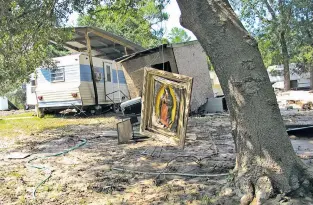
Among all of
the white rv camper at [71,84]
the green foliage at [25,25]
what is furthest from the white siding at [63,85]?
the green foliage at [25,25]

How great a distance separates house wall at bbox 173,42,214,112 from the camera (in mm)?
12680

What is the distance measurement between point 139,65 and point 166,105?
8165mm

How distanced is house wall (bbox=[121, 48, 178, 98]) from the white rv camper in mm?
1941

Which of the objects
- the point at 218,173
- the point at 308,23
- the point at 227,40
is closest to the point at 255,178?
the point at 218,173

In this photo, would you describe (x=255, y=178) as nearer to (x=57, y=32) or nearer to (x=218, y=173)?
(x=218, y=173)

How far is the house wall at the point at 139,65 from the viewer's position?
12.4 m

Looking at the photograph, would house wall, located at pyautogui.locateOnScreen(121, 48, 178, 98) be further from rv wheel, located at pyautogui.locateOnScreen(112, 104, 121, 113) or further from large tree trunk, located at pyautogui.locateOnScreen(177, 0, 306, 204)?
large tree trunk, located at pyautogui.locateOnScreen(177, 0, 306, 204)

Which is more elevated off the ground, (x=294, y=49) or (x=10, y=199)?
(x=294, y=49)

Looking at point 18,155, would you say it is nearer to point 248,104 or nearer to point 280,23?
point 248,104

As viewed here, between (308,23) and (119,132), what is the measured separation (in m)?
18.1

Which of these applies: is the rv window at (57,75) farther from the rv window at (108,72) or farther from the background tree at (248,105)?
the background tree at (248,105)

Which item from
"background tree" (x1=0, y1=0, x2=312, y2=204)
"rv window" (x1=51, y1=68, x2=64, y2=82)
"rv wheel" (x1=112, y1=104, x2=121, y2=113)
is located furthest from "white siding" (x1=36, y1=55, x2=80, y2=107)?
"background tree" (x1=0, y1=0, x2=312, y2=204)

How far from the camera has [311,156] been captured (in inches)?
182

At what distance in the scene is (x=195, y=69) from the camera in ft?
44.4
